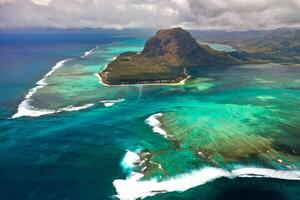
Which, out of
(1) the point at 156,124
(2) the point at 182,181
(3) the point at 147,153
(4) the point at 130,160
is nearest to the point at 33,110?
(1) the point at 156,124

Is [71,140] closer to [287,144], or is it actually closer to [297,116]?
[287,144]

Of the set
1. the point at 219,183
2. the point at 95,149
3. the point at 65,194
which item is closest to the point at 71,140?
the point at 95,149

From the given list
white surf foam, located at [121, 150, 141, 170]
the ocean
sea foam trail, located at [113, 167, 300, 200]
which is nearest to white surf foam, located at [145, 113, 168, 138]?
the ocean

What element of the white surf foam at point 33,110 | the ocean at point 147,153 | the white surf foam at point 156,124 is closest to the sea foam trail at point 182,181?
the ocean at point 147,153

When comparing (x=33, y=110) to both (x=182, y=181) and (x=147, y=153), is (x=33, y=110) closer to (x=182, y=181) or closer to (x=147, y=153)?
(x=147, y=153)

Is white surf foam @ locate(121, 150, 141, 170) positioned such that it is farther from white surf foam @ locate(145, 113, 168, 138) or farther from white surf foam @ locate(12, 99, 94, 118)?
white surf foam @ locate(12, 99, 94, 118)

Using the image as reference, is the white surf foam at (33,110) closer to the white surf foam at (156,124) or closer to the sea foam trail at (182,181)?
the white surf foam at (156,124)

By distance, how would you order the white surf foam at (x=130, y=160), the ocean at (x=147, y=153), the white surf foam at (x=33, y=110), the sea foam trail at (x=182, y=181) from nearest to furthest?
the sea foam trail at (x=182, y=181) < the ocean at (x=147, y=153) < the white surf foam at (x=130, y=160) < the white surf foam at (x=33, y=110)
